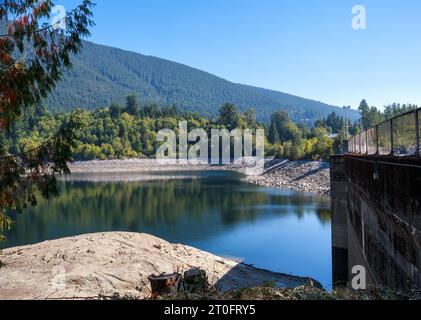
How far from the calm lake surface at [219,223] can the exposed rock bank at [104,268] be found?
Result: 5.63 metres

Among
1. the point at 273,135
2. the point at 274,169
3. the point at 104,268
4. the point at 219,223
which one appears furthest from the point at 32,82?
the point at 273,135

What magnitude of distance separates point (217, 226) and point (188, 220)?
14.8 feet

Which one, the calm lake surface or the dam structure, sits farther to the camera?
the calm lake surface

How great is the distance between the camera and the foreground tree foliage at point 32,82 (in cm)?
730

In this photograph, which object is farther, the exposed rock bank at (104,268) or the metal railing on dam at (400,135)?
the exposed rock bank at (104,268)

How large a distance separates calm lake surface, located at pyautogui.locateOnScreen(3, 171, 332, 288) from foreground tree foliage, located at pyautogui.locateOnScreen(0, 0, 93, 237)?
19.8m

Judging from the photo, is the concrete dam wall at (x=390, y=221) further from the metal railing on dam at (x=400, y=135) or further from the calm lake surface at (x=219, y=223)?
the calm lake surface at (x=219, y=223)

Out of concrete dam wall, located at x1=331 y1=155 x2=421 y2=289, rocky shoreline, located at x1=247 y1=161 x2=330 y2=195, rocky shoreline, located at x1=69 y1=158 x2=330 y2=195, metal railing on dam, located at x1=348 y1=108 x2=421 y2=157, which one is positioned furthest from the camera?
rocky shoreline, located at x1=69 y1=158 x2=330 y2=195

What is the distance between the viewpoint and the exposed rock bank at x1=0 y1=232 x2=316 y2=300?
626 inches

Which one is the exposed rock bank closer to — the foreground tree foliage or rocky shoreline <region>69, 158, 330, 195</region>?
the foreground tree foliage

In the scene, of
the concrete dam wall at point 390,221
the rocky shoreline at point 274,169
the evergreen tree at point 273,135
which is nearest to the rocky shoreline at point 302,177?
the rocky shoreline at point 274,169

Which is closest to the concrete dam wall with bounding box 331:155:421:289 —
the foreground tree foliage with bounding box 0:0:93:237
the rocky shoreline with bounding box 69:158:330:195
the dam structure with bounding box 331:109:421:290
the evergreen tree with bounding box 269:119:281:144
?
the dam structure with bounding box 331:109:421:290

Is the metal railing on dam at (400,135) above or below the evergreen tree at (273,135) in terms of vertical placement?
below
